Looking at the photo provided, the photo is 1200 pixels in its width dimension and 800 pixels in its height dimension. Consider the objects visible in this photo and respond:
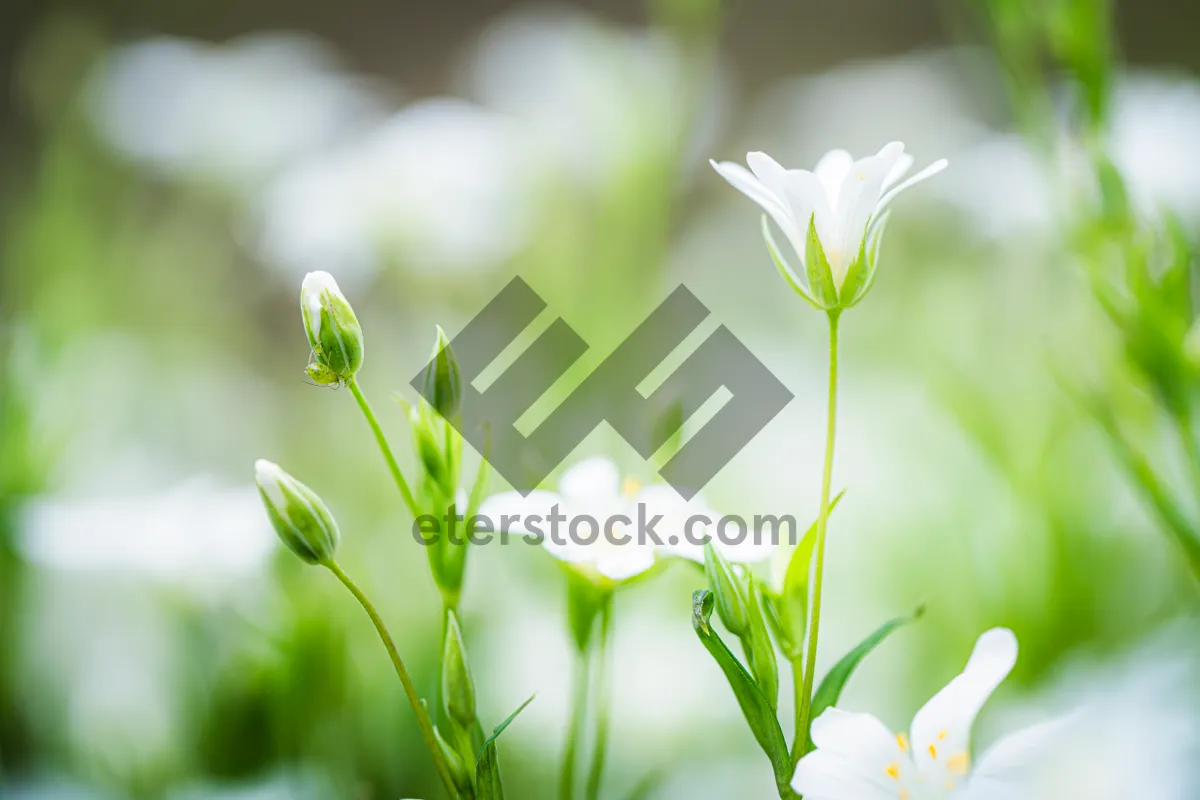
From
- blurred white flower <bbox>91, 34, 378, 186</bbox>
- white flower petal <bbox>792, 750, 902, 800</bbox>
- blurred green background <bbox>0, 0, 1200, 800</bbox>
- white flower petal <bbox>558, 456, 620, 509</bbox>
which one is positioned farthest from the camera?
blurred white flower <bbox>91, 34, 378, 186</bbox>

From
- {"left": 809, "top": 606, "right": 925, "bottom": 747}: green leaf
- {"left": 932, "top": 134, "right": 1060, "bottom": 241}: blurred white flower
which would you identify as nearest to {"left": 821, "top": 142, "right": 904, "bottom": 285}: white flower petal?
{"left": 809, "top": 606, "right": 925, "bottom": 747}: green leaf

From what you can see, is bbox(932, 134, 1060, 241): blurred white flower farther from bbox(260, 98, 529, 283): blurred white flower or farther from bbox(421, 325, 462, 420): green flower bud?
bbox(421, 325, 462, 420): green flower bud

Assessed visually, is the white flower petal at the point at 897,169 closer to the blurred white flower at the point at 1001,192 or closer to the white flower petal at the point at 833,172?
the white flower petal at the point at 833,172

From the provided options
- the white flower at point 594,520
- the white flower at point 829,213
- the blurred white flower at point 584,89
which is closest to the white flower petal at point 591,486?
the white flower at point 594,520

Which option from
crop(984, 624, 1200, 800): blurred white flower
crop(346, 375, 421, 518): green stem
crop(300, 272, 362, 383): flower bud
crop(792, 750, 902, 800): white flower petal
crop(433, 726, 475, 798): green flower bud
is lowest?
crop(984, 624, 1200, 800): blurred white flower

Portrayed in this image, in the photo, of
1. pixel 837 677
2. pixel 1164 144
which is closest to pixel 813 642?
pixel 837 677

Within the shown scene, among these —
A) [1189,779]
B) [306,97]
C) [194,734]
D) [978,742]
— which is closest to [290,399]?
[306,97]

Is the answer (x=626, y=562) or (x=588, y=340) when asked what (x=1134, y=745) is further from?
(x=588, y=340)
